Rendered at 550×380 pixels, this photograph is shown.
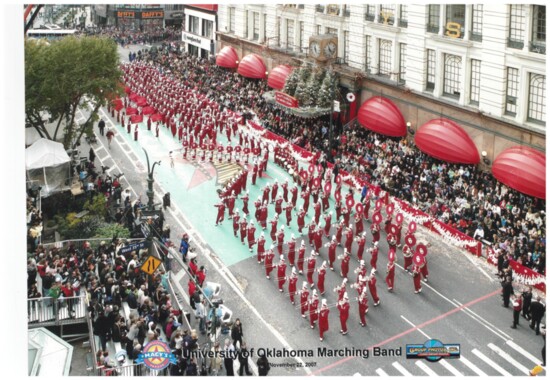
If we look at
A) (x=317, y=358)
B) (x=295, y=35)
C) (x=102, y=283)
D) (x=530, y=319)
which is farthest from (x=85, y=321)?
(x=295, y=35)

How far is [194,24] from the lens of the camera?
7706cm

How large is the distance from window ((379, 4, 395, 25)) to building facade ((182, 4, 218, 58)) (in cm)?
2992

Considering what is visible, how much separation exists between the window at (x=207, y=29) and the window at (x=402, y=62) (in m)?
33.4

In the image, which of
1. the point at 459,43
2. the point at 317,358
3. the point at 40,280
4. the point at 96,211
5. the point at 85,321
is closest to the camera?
the point at 317,358

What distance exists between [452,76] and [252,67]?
2308 cm

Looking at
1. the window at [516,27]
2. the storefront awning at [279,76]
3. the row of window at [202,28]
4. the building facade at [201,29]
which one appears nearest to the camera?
the window at [516,27]

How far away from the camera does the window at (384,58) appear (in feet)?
144

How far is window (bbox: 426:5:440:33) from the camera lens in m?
39.1

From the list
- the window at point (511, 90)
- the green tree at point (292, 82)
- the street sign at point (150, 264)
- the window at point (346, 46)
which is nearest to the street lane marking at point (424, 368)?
the street sign at point (150, 264)

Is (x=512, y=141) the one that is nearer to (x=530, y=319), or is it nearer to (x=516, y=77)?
(x=516, y=77)

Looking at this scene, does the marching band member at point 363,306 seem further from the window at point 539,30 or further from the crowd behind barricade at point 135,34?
the crowd behind barricade at point 135,34

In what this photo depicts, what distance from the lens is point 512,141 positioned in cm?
3484

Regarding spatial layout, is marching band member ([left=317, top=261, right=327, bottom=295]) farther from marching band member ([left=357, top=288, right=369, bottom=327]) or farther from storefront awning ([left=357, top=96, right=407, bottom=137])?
storefront awning ([left=357, top=96, right=407, bottom=137])

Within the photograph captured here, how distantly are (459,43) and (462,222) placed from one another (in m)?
10.7
